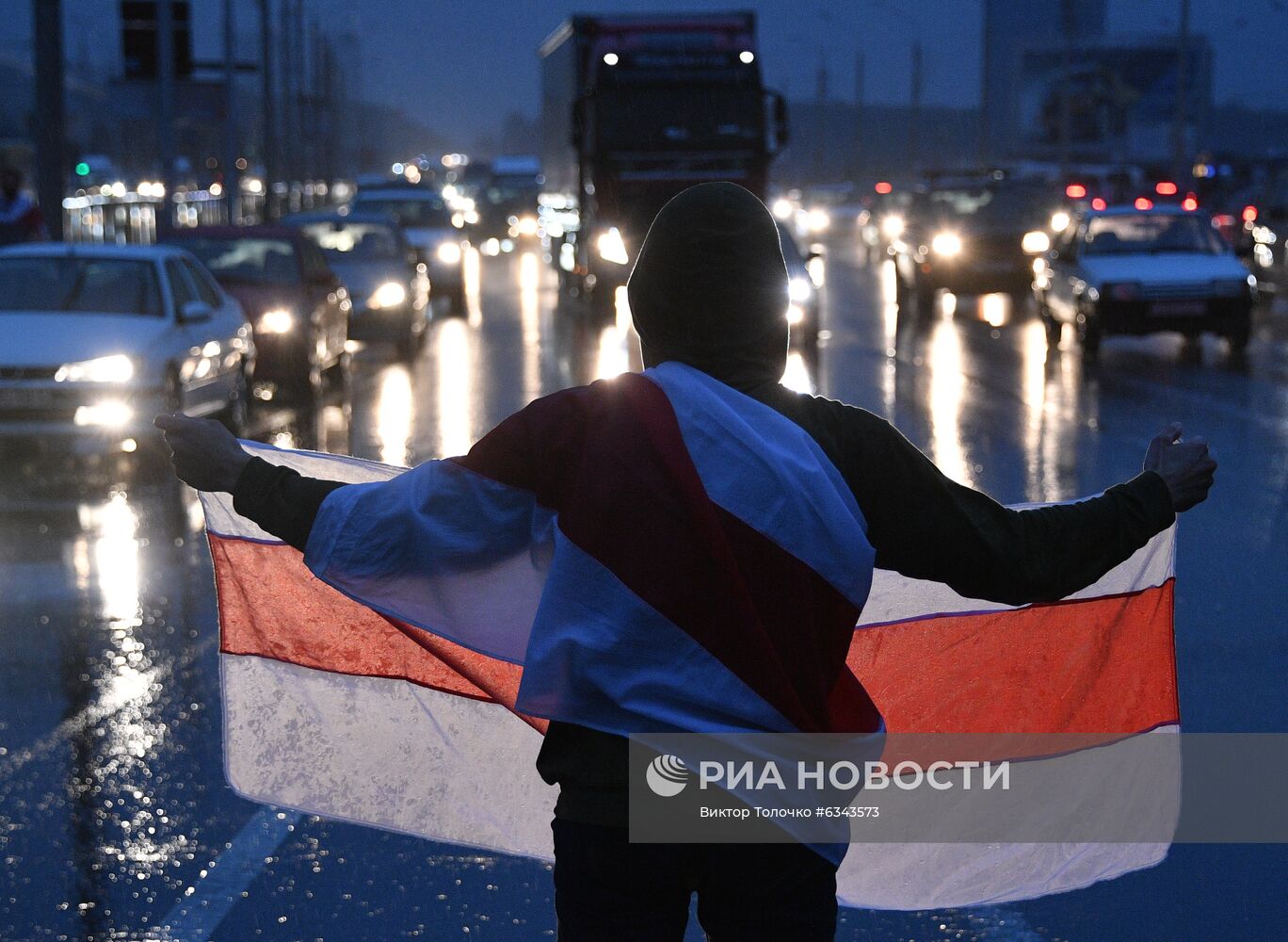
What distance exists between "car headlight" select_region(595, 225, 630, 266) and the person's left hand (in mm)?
25082

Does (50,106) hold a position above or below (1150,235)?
above

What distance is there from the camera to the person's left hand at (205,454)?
3.08m

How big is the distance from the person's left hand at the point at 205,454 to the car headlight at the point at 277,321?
14.7 m

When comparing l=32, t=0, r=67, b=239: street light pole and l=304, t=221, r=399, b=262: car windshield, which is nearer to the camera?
l=32, t=0, r=67, b=239: street light pole

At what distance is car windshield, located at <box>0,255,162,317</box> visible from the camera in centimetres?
1410

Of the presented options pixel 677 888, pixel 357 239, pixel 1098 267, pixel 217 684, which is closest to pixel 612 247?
pixel 357 239

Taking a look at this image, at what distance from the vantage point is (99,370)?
13.0 metres

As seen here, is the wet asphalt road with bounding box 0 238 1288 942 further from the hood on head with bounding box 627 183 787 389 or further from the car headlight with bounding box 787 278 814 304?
the car headlight with bounding box 787 278 814 304

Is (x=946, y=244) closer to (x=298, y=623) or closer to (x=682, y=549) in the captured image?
(x=298, y=623)

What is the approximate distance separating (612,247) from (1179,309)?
9231mm

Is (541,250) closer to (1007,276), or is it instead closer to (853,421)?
(1007,276)

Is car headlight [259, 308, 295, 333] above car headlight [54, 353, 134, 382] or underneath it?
underneath

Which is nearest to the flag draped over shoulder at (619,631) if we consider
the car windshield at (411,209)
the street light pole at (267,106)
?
the car windshield at (411,209)

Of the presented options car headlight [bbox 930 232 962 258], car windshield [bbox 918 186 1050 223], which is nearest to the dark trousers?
car headlight [bbox 930 232 962 258]
